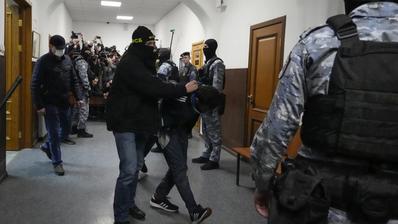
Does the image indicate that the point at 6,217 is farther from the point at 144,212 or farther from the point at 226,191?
the point at 226,191

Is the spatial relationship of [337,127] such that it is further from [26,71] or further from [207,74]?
[26,71]

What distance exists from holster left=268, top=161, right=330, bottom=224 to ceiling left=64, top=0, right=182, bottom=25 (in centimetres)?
852

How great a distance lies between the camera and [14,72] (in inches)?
196

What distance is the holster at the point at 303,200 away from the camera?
1.14m

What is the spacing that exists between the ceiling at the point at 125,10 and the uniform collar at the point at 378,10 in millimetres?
8305

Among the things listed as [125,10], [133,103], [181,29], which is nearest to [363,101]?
[133,103]

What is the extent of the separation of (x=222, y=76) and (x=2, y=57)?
95.8 inches

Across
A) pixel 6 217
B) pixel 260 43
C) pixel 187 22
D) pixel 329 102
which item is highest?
pixel 187 22

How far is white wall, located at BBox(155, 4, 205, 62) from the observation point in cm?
820

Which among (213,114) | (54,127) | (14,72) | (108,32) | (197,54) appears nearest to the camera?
(54,127)

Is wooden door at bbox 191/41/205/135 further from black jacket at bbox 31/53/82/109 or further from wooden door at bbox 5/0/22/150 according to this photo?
black jacket at bbox 31/53/82/109

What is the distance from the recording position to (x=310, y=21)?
3.72 metres

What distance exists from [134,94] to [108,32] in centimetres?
1249

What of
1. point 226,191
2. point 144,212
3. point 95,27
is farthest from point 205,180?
point 95,27
